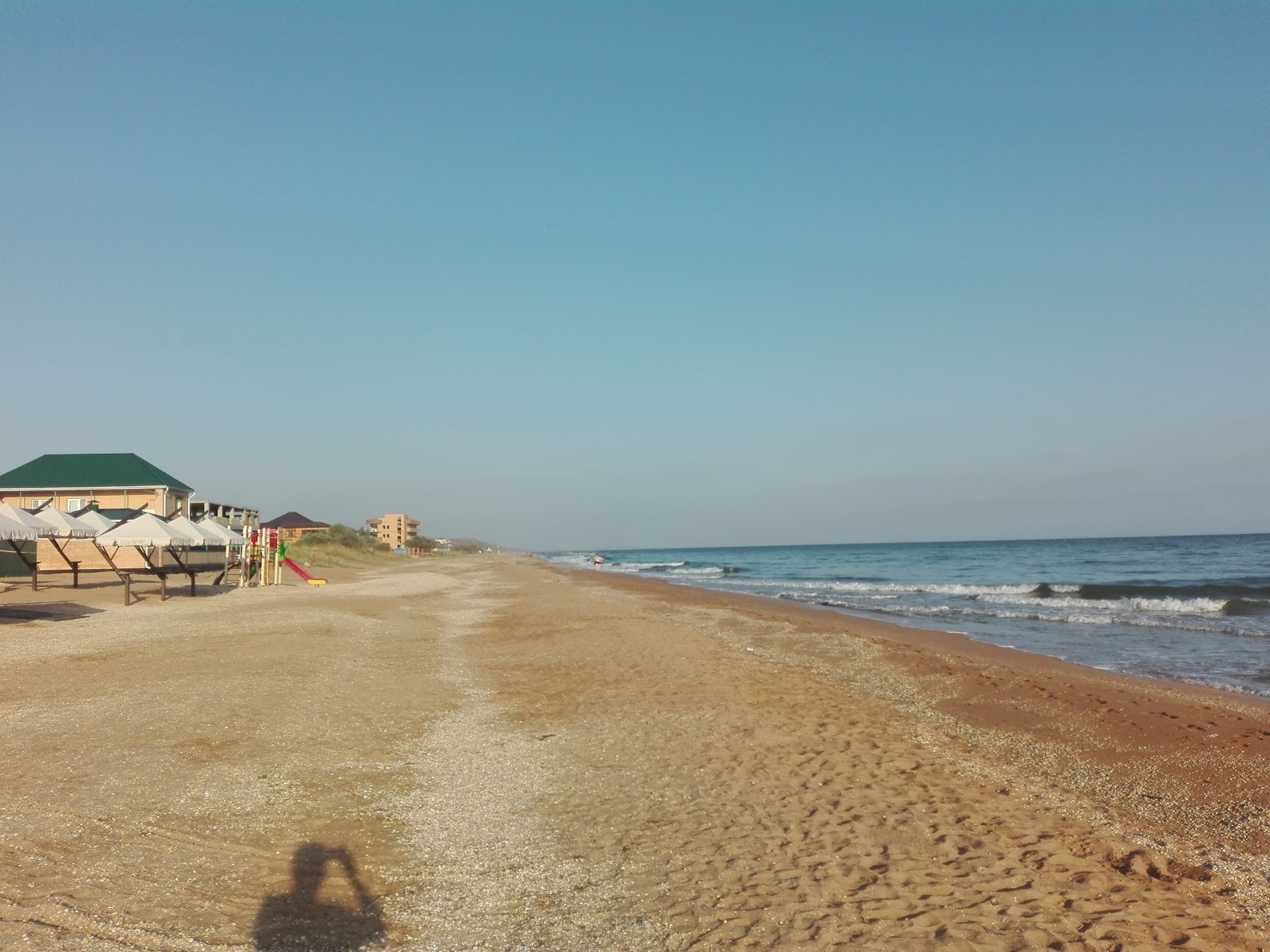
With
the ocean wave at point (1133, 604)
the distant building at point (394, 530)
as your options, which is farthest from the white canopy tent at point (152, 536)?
the distant building at point (394, 530)

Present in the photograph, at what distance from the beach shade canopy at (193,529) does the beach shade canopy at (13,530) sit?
3652 mm

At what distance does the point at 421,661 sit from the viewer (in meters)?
12.2

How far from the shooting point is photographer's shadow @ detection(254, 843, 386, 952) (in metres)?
3.74

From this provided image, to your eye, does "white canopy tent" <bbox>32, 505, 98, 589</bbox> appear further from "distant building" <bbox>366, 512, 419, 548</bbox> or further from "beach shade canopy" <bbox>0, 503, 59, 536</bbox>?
"distant building" <bbox>366, 512, 419, 548</bbox>

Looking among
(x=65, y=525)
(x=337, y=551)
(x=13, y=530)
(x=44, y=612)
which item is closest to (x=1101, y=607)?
(x=44, y=612)

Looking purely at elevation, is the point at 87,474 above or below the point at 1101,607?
above

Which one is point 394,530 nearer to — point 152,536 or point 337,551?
point 337,551

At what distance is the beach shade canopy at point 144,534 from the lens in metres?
17.6

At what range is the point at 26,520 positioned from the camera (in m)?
15.9

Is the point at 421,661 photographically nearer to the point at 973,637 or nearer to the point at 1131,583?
the point at 973,637

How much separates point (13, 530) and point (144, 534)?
3.47 m

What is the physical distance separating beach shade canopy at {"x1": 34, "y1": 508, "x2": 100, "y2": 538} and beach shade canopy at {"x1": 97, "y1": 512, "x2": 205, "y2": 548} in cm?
62

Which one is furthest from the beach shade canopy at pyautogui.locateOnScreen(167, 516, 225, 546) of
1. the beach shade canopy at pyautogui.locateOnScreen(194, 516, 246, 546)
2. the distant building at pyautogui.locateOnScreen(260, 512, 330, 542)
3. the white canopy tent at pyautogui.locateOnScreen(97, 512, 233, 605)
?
the distant building at pyautogui.locateOnScreen(260, 512, 330, 542)

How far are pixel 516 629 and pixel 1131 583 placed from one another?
28660 millimetres
